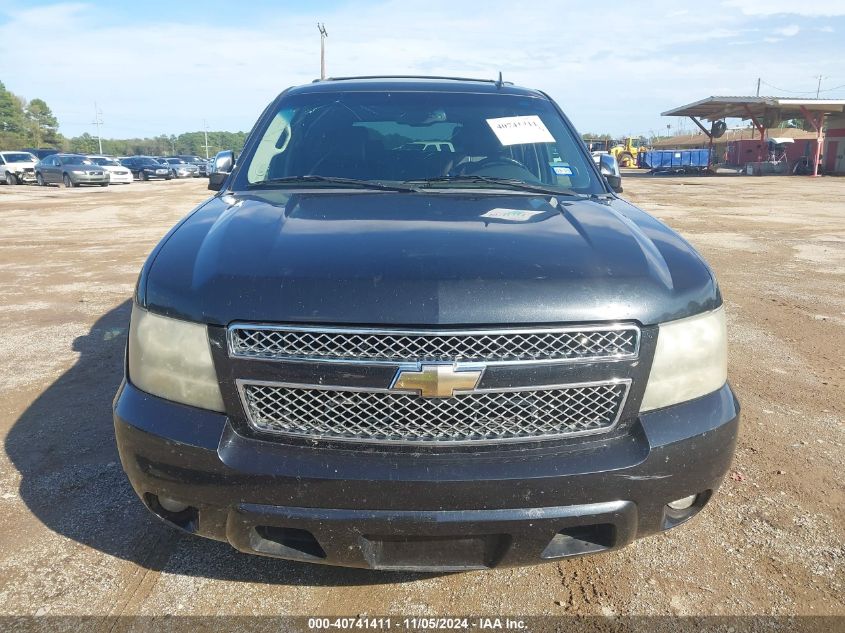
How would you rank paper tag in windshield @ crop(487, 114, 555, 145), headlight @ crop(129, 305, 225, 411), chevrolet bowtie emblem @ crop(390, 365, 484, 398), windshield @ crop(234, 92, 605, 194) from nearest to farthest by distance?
chevrolet bowtie emblem @ crop(390, 365, 484, 398)
headlight @ crop(129, 305, 225, 411)
windshield @ crop(234, 92, 605, 194)
paper tag in windshield @ crop(487, 114, 555, 145)

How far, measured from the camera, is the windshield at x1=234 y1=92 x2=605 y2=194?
3.07 meters

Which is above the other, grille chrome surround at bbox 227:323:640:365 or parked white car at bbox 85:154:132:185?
parked white car at bbox 85:154:132:185

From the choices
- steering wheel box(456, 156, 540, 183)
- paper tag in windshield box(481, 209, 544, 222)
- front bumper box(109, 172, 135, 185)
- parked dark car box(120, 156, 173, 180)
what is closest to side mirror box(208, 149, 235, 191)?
steering wheel box(456, 156, 540, 183)

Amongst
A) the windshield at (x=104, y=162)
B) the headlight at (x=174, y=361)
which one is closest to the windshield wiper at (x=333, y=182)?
the headlight at (x=174, y=361)

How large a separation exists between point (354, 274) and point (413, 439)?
0.51 meters

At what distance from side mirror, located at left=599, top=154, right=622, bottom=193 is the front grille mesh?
1816 millimetres

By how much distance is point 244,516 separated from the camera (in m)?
1.88

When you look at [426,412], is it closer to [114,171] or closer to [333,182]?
[333,182]

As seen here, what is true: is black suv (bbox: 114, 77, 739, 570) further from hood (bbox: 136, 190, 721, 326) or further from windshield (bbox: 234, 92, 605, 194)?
windshield (bbox: 234, 92, 605, 194)

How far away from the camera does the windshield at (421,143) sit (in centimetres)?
307

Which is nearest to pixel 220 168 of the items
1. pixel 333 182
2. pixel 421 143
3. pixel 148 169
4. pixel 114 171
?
pixel 333 182

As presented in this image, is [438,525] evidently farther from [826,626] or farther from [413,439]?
[826,626]

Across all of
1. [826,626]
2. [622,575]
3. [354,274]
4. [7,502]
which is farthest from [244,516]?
[826,626]

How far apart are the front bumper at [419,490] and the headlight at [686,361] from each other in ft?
0.19
